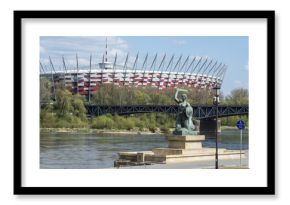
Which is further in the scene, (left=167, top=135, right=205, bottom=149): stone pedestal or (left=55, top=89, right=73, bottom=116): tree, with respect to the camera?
(left=167, top=135, right=205, bottom=149): stone pedestal

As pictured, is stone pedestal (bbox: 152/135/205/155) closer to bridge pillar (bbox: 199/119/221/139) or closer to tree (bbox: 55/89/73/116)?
bridge pillar (bbox: 199/119/221/139)

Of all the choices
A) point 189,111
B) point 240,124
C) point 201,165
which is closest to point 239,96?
point 240,124

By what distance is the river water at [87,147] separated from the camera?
7480 mm

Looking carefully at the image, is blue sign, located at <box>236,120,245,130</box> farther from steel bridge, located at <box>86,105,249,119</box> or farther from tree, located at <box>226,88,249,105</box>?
tree, located at <box>226,88,249,105</box>

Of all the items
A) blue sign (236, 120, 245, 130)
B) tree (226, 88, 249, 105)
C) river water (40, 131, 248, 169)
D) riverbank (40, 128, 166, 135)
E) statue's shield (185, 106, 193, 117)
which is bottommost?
river water (40, 131, 248, 169)

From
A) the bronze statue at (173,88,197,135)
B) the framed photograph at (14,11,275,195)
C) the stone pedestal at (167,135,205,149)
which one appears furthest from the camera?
the stone pedestal at (167,135,205,149)

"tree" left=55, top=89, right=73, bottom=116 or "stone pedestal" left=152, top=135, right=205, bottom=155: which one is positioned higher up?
"tree" left=55, top=89, right=73, bottom=116

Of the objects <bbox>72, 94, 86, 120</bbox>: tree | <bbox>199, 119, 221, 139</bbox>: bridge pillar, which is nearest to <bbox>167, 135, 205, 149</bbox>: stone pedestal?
<bbox>199, 119, 221, 139</bbox>: bridge pillar

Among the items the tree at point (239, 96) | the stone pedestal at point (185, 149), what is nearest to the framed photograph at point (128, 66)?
the tree at point (239, 96)

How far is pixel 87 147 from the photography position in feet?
28.8

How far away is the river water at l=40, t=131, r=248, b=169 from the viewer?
7.48m

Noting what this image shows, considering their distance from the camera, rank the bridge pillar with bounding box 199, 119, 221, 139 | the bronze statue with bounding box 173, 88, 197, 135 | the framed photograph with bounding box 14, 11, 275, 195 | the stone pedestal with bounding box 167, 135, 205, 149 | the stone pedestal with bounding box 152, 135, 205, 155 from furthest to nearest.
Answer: the stone pedestal with bounding box 167, 135, 205, 149, the stone pedestal with bounding box 152, 135, 205, 155, the bronze statue with bounding box 173, 88, 197, 135, the bridge pillar with bounding box 199, 119, 221, 139, the framed photograph with bounding box 14, 11, 275, 195

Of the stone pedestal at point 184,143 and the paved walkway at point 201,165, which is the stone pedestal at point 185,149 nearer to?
the stone pedestal at point 184,143

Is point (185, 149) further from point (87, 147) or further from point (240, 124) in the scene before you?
point (240, 124)
